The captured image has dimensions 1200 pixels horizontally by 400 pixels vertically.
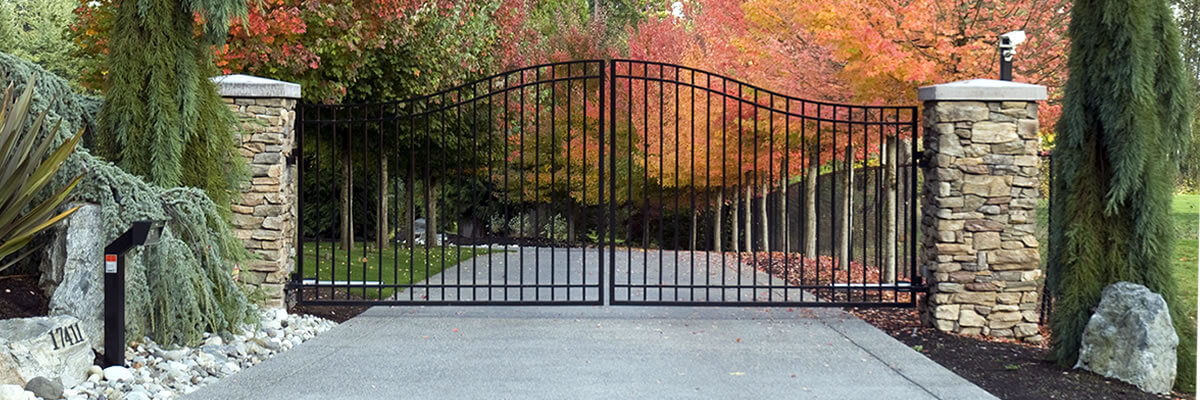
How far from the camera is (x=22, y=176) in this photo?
7062 mm

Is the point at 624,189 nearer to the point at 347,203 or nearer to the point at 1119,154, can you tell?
the point at 347,203

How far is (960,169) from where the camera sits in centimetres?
933

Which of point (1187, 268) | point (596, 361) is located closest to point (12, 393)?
point (596, 361)

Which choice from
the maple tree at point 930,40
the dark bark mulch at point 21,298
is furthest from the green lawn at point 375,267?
the maple tree at point 930,40

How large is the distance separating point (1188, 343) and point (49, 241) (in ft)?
24.7

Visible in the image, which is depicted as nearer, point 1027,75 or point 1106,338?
point 1106,338

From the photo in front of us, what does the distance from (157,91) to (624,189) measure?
15422 millimetres

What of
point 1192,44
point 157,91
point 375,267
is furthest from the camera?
point 375,267

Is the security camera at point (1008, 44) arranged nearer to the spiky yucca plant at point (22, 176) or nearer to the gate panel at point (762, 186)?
the gate panel at point (762, 186)

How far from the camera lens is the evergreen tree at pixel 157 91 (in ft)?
28.2

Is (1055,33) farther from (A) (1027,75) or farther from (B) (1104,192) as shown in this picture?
(B) (1104,192)

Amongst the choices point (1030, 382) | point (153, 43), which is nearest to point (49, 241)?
point (153, 43)

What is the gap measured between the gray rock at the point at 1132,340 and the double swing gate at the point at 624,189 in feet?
7.53

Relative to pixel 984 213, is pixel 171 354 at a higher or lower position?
lower
